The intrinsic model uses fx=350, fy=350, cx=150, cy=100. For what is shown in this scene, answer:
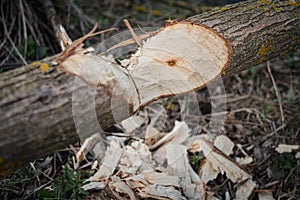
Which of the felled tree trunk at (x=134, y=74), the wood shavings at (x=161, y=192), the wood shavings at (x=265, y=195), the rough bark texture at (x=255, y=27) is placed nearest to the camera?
the felled tree trunk at (x=134, y=74)

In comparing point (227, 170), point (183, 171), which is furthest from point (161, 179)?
point (227, 170)

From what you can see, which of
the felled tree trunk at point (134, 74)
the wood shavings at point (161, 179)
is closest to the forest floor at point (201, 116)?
the wood shavings at point (161, 179)

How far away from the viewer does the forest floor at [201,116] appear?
2.02 meters

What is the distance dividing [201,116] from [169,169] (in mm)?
708

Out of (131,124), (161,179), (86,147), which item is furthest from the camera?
(131,124)

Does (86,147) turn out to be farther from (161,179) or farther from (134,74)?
(134,74)

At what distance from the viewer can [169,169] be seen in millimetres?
2141

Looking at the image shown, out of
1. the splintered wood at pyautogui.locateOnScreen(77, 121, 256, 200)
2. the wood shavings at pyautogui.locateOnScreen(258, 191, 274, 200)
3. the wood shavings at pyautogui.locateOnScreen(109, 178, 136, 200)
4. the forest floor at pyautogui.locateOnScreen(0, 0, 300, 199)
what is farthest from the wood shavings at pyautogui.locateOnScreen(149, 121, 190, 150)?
the wood shavings at pyautogui.locateOnScreen(258, 191, 274, 200)

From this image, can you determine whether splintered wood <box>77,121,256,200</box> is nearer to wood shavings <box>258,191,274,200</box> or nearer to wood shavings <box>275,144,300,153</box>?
wood shavings <box>258,191,274,200</box>

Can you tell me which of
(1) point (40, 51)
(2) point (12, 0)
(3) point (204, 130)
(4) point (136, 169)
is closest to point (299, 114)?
(3) point (204, 130)

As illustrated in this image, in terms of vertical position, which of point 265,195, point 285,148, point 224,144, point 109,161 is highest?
point 109,161

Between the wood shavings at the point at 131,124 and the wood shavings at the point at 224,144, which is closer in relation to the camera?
the wood shavings at the point at 224,144

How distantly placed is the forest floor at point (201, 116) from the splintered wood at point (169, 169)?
6 centimetres

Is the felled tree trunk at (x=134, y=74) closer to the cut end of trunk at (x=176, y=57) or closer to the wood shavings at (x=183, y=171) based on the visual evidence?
the cut end of trunk at (x=176, y=57)
